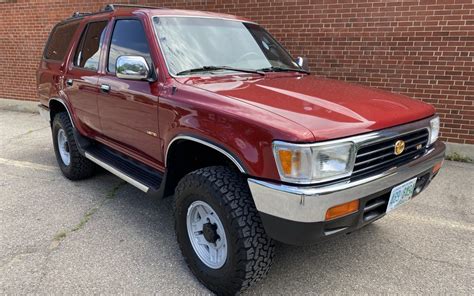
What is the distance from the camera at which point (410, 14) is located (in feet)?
17.9

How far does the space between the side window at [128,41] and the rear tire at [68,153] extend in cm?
130

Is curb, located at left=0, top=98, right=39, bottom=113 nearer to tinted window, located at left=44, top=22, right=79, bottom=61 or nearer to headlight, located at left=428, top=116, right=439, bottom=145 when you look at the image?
tinted window, located at left=44, top=22, right=79, bottom=61

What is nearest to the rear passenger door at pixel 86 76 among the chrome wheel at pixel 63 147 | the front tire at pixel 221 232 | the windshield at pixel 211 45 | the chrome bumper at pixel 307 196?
the chrome wheel at pixel 63 147

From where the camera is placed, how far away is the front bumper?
2061 millimetres

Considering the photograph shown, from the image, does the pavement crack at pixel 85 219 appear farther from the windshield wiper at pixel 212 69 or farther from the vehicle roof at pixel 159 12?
the vehicle roof at pixel 159 12

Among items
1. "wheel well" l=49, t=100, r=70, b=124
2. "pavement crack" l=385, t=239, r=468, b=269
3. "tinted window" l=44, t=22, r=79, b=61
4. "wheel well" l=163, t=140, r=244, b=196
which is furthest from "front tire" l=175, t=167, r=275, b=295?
"tinted window" l=44, t=22, r=79, b=61

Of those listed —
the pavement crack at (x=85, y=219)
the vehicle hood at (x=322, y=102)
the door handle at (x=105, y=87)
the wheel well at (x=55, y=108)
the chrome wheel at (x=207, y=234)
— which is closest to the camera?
the vehicle hood at (x=322, y=102)

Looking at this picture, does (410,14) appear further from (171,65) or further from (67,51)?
(67,51)

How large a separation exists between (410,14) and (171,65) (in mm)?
4047

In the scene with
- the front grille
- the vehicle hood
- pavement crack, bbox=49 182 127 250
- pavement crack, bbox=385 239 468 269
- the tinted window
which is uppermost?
the tinted window

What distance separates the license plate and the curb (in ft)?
30.8

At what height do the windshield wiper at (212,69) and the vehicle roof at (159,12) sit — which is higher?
the vehicle roof at (159,12)

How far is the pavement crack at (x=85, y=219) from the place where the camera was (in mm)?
3297

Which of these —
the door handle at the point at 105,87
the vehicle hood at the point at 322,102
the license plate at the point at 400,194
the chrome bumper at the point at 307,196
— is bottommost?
the license plate at the point at 400,194
